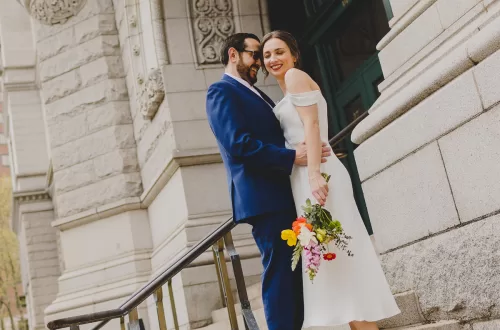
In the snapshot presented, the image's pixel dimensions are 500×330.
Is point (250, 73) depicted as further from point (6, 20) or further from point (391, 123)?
point (6, 20)

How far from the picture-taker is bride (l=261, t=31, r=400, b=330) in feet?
9.99

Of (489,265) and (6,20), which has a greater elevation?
(6,20)

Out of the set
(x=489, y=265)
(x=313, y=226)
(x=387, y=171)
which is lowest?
(x=489, y=265)

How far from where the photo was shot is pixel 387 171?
4324 mm

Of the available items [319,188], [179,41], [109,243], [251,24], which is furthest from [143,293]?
[251,24]

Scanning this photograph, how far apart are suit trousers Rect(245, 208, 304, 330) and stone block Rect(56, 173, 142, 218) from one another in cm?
679

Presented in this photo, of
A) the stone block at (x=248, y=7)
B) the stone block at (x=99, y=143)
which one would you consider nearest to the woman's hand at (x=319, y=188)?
the stone block at (x=248, y=7)

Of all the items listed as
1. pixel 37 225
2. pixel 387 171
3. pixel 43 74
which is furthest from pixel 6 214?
pixel 387 171

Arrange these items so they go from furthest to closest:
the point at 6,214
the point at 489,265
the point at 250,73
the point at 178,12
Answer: the point at 6,214
the point at 178,12
the point at 250,73
the point at 489,265

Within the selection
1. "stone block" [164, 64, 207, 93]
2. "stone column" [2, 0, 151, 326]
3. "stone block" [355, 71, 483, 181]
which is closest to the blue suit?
"stone block" [355, 71, 483, 181]

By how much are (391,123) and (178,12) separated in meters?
5.46

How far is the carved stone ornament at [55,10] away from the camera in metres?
10.7

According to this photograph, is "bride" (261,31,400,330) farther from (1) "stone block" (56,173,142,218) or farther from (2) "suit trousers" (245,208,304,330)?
(1) "stone block" (56,173,142,218)

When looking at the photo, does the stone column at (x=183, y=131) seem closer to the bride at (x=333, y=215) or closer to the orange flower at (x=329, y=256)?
the bride at (x=333, y=215)
